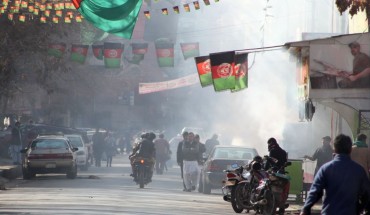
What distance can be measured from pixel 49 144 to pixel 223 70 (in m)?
11.1

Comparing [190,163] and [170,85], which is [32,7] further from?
[170,85]

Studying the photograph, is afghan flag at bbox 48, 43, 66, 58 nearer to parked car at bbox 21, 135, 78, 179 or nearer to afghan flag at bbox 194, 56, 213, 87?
parked car at bbox 21, 135, 78, 179

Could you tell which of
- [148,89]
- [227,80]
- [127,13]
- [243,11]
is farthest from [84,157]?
[243,11]

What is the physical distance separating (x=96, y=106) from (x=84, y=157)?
51321mm

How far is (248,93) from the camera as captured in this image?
77.6 meters

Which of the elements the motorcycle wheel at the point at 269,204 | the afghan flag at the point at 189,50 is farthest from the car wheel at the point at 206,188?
the afghan flag at the point at 189,50

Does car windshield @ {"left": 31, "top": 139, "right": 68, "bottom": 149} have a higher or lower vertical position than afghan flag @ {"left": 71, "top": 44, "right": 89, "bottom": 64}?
lower

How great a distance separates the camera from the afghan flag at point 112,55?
4494 centimetres

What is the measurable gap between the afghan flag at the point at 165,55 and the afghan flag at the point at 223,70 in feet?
59.3

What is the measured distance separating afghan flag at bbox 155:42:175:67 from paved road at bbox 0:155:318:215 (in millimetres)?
13414

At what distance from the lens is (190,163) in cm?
3117

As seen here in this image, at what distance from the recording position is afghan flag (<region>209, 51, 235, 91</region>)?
2567cm

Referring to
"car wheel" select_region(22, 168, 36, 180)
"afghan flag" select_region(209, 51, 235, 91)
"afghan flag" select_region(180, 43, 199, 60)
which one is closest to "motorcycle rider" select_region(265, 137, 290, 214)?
"afghan flag" select_region(209, 51, 235, 91)

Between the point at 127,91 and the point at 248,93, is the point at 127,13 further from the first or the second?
the point at 127,91
